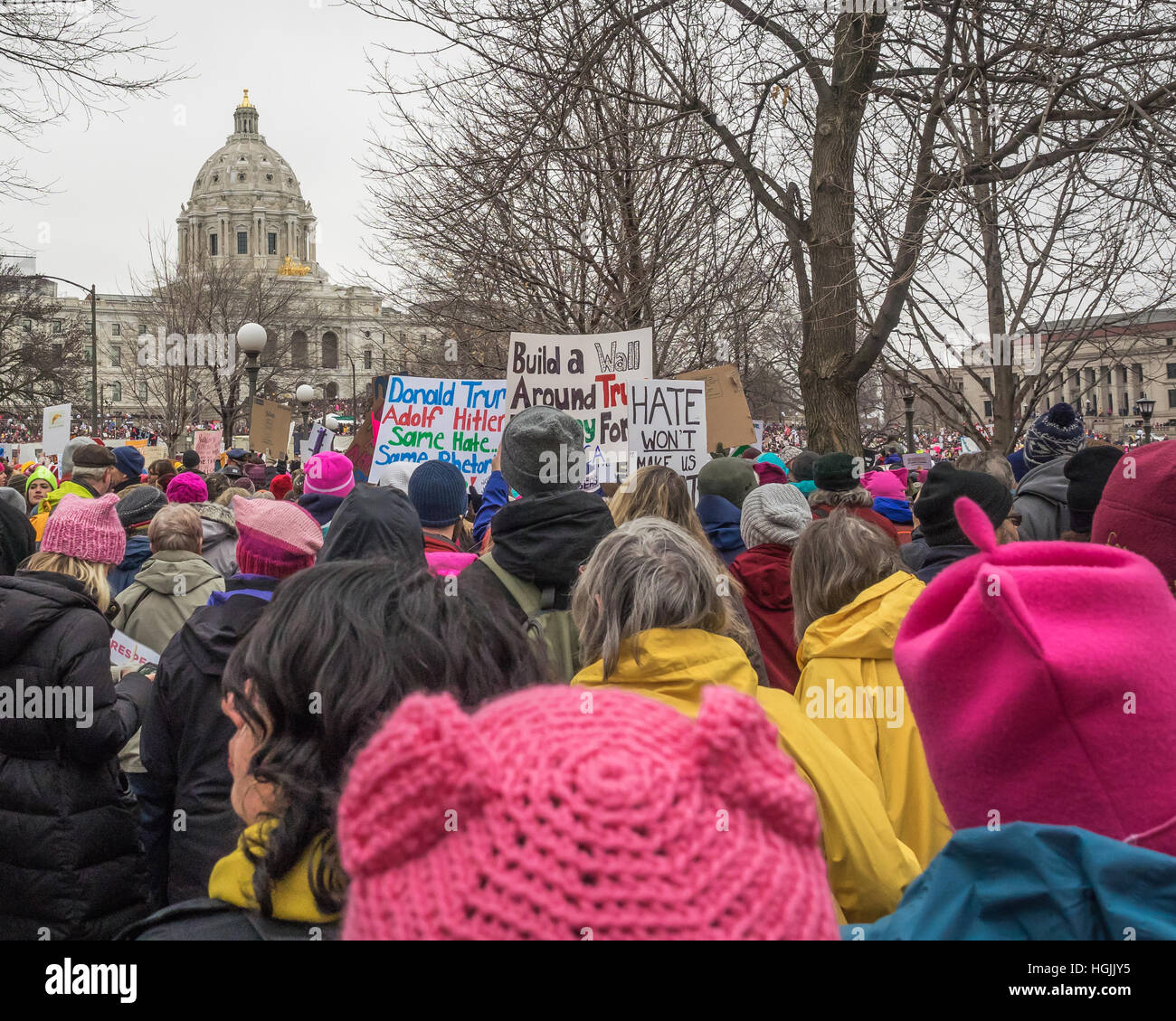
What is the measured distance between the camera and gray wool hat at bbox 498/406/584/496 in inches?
156

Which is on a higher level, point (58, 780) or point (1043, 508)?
point (1043, 508)

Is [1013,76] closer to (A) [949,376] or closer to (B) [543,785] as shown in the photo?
(A) [949,376]

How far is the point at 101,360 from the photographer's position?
8838 cm

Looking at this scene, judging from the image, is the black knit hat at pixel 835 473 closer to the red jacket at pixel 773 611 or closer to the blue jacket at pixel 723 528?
the blue jacket at pixel 723 528

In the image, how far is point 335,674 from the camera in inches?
66.9

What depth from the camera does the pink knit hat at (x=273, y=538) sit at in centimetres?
344

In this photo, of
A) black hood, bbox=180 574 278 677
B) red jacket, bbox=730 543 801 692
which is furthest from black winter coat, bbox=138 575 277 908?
red jacket, bbox=730 543 801 692

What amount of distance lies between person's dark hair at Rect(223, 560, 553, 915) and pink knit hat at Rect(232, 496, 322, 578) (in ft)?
5.31

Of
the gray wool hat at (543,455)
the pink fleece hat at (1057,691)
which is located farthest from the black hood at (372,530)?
the pink fleece hat at (1057,691)

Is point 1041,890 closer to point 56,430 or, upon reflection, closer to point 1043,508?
point 1043,508

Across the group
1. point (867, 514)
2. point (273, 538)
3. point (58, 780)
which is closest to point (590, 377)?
point (867, 514)

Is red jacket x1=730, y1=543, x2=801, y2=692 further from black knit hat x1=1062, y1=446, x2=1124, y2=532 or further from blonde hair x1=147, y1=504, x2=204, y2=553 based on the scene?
blonde hair x1=147, y1=504, x2=204, y2=553

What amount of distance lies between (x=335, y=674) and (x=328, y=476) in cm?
433

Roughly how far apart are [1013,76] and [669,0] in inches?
104
